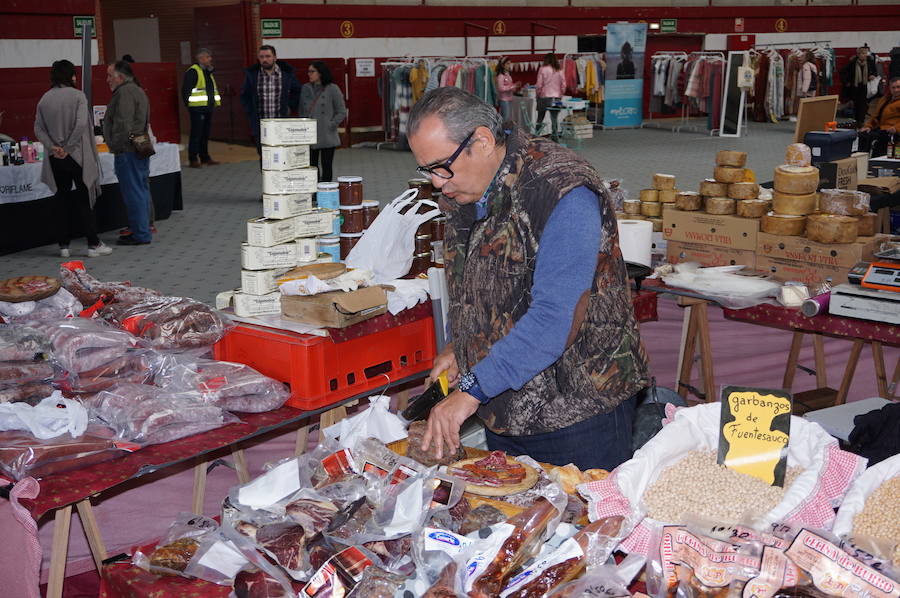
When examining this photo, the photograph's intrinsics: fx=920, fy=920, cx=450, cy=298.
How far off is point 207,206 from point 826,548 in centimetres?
982

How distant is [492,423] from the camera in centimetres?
229

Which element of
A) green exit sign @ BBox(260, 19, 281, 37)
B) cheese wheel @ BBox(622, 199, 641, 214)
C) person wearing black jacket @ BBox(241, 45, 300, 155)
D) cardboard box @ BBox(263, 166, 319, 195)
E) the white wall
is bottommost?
cheese wheel @ BBox(622, 199, 641, 214)

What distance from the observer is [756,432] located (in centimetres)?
191

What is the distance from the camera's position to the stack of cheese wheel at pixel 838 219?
159 inches

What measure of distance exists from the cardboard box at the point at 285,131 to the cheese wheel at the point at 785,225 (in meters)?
2.22

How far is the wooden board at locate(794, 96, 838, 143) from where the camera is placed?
19.3 ft

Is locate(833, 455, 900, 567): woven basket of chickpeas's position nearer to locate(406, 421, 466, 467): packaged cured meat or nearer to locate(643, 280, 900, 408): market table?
locate(406, 421, 466, 467): packaged cured meat

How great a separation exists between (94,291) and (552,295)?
2323mm

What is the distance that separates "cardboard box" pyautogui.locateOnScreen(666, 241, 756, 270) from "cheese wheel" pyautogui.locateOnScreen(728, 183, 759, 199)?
271mm

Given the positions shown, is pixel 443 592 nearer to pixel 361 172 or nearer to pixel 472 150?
pixel 472 150

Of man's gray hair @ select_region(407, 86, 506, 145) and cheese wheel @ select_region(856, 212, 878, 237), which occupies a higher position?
man's gray hair @ select_region(407, 86, 506, 145)

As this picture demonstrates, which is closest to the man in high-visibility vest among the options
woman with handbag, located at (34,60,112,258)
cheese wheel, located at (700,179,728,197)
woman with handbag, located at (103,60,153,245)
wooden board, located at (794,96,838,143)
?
woman with handbag, located at (103,60,153,245)

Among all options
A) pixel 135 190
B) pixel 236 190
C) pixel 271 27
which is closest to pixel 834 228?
pixel 135 190

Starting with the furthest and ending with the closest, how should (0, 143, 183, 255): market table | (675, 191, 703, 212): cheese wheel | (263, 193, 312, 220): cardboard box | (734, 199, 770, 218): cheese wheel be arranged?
(0, 143, 183, 255): market table → (675, 191, 703, 212): cheese wheel → (734, 199, 770, 218): cheese wheel → (263, 193, 312, 220): cardboard box
